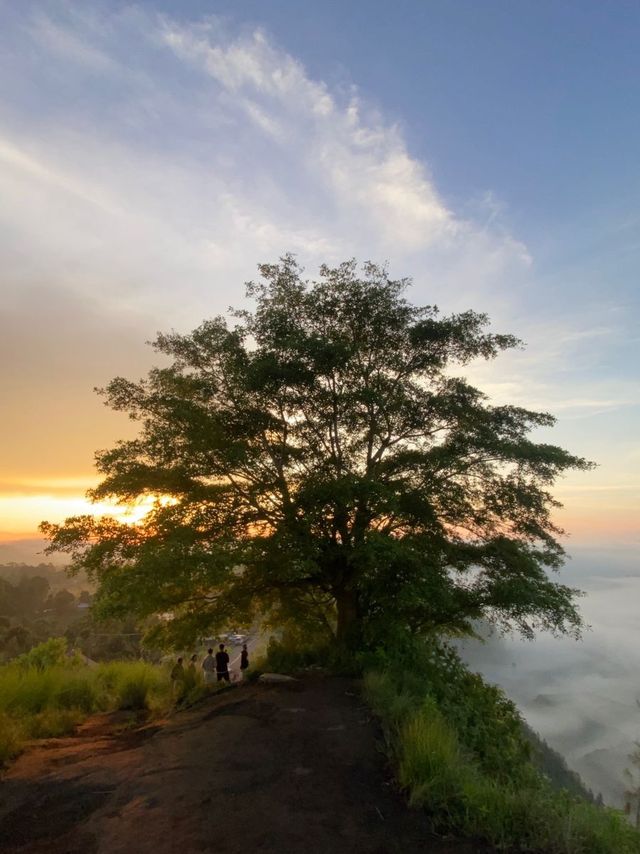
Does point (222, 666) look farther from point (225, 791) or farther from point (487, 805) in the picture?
point (487, 805)

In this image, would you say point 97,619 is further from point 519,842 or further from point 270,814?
point 519,842

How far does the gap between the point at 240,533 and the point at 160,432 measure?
12.3ft

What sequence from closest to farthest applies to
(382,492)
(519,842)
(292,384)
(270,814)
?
(519,842), (270,814), (382,492), (292,384)

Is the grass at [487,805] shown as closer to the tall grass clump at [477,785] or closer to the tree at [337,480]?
the tall grass clump at [477,785]

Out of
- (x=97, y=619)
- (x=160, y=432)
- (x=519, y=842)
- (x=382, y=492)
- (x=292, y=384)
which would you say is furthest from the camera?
(x=292, y=384)

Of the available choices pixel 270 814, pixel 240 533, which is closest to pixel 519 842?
pixel 270 814

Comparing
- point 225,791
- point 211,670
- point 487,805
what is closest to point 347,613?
point 211,670

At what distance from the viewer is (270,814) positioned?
6223 millimetres

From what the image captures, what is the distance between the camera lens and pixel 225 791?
6.93 m

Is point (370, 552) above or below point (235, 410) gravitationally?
below

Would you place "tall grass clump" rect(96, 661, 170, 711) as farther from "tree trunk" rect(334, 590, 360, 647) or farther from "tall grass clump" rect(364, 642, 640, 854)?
"tall grass clump" rect(364, 642, 640, 854)

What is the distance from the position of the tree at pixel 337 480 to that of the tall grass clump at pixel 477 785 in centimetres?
277

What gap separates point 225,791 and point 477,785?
137 inches

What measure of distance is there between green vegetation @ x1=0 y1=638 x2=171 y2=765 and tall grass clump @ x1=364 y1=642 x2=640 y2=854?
7486 mm
